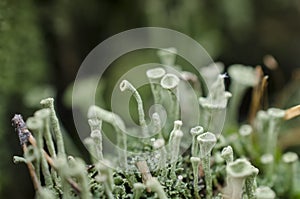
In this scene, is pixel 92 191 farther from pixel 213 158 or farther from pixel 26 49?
pixel 26 49

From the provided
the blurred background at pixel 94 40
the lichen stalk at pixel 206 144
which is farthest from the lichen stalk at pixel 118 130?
the blurred background at pixel 94 40

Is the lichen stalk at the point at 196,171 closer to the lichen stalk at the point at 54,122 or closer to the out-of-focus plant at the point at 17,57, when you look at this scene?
the lichen stalk at the point at 54,122

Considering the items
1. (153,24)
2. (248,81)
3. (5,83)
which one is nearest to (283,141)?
(248,81)

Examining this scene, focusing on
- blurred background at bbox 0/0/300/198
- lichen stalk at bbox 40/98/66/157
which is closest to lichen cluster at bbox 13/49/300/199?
lichen stalk at bbox 40/98/66/157

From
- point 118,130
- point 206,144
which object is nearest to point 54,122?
point 118,130

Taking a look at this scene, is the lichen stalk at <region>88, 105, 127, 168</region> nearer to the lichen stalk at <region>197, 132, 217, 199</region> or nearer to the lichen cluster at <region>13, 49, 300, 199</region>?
the lichen cluster at <region>13, 49, 300, 199</region>
